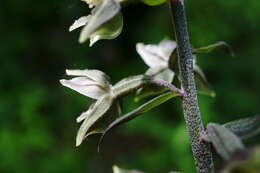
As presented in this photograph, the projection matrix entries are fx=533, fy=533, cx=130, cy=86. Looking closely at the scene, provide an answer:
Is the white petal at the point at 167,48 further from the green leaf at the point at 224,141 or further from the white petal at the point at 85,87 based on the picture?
the green leaf at the point at 224,141

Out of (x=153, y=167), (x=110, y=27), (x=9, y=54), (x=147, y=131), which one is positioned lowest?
(x=153, y=167)

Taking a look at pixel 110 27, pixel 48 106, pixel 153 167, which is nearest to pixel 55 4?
pixel 48 106

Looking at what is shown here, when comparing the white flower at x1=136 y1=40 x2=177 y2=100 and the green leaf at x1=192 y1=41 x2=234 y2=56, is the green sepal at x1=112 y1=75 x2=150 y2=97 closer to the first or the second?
the green leaf at x1=192 y1=41 x2=234 y2=56

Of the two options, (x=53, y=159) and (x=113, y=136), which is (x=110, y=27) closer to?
(x=53, y=159)

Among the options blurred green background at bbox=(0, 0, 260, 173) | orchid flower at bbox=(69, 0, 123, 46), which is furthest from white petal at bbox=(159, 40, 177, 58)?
blurred green background at bbox=(0, 0, 260, 173)

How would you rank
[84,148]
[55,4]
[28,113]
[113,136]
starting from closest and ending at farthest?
[28,113] < [84,148] < [55,4] < [113,136]

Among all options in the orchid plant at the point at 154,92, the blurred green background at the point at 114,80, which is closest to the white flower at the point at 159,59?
the orchid plant at the point at 154,92

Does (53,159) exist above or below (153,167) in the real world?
above

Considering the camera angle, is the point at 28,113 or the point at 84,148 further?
the point at 84,148
